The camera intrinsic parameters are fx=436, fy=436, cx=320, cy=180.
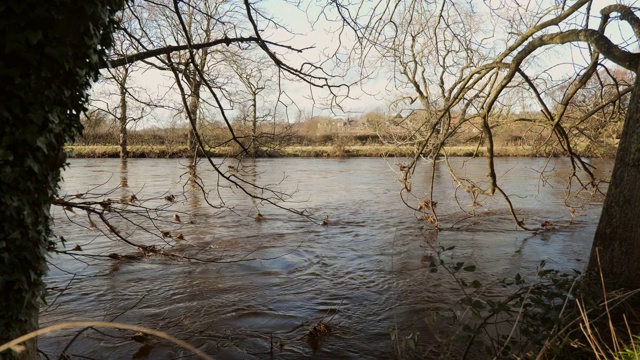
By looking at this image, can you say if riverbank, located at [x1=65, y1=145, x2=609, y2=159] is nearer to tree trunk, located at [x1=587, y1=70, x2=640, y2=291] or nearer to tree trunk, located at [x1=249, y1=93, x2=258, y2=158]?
tree trunk, located at [x1=249, y1=93, x2=258, y2=158]

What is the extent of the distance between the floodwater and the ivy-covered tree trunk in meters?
1.93

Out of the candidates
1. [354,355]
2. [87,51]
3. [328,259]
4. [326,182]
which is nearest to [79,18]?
[87,51]

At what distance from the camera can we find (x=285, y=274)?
22.8 feet

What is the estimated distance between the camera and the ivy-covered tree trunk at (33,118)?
183 cm

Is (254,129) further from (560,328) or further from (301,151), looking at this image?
(301,151)

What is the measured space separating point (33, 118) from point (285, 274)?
5.40 m

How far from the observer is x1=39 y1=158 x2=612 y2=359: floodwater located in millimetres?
4668

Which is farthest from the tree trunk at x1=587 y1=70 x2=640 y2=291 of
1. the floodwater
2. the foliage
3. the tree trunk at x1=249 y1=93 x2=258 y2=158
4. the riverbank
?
the riverbank

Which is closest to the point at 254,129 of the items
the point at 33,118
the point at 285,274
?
the point at 285,274

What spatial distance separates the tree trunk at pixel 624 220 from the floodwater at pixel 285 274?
172cm

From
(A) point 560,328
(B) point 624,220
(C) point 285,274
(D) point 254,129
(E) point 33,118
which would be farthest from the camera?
(C) point 285,274

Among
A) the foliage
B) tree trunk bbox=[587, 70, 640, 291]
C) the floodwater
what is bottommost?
the floodwater

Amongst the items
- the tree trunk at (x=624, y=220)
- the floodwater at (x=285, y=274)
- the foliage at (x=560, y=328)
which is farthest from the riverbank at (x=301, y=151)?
the foliage at (x=560, y=328)

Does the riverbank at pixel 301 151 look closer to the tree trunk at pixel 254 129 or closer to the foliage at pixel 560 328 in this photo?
the tree trunk at pixel 254 129
